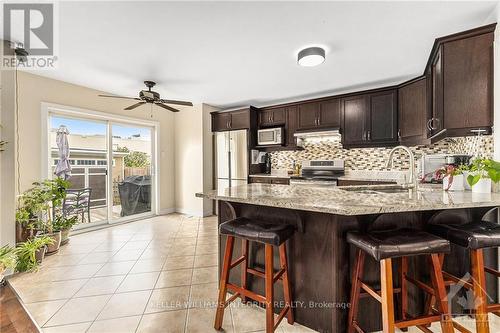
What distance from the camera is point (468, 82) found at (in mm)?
1973

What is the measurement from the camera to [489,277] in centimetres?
172

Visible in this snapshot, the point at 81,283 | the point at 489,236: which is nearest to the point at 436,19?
the point at 489,236

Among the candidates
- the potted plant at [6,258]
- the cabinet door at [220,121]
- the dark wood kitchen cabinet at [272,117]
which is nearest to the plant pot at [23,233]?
the potted plant at [6,258]

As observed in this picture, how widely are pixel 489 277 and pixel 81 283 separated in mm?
3551

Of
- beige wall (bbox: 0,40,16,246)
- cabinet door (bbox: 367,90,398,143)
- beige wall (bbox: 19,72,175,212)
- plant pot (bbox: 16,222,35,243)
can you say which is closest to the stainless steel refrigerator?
beige wall (bbox: 19,72,175,212)

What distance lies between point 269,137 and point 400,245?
348 centimetres

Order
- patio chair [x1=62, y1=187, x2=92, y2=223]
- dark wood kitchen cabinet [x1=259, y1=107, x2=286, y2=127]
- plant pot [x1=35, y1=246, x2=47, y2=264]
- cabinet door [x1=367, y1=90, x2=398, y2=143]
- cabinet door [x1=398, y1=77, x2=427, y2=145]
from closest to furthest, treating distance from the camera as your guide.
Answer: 1. plant pot [x1=35, y1=246, x2=47, y2=264]
2. cabinet door [x1=398, y1=77, x2=427, y2=145]
3. cabinet door [x1=367, y1=90, x2=398, y2=143]
4. patio chair [x1=62, y1=187, x2=92, y2=223]
5. dark wood kitchen cabinet [x1=259, y1=107, x2=286, y2=127]

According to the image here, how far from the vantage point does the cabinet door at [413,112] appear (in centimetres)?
295

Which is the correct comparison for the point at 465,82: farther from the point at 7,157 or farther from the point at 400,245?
the point at 7,157

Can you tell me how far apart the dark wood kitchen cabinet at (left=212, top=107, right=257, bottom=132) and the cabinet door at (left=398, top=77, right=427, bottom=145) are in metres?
2.58

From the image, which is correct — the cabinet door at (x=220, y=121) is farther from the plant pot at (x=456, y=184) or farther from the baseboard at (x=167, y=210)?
the plant pot at (x=456, y=184)

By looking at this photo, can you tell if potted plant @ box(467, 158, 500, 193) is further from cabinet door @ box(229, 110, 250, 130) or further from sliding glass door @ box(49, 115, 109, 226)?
sliding glass door @ box(49, 115, 109, 226)

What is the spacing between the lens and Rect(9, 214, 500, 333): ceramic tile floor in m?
1.63

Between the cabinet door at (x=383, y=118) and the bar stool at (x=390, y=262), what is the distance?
8.48 ft
